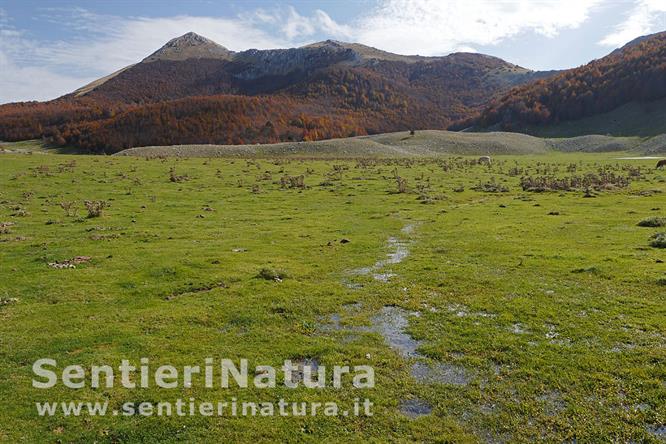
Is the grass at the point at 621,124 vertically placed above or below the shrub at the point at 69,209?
above

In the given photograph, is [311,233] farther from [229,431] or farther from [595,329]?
[229,431]

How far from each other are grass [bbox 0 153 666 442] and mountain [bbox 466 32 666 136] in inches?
6086

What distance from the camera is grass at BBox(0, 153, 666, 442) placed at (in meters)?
10.8

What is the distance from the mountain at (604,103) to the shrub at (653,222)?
14673 centimetres

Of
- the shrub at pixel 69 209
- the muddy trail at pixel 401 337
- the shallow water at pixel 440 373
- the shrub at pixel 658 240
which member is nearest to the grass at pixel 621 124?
the shrub at pixel 658 240

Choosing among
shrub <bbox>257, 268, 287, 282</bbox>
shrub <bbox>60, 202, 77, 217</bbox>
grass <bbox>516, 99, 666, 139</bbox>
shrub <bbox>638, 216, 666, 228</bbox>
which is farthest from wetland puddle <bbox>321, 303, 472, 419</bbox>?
grass <bbox>516, 99, 666, 139</bbox>

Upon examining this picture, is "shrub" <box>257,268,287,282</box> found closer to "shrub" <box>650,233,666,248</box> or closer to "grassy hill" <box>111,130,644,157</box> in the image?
"shrub" <box>650,233,666,248</box>

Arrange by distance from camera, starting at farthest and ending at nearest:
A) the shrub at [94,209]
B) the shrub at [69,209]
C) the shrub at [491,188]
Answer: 1. the shrub at [491,188]
2. the shrub at [69,209]
3. the shrub at [94,209]

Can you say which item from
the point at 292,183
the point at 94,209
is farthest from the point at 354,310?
the point at 292,183

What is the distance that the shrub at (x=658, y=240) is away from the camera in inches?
975

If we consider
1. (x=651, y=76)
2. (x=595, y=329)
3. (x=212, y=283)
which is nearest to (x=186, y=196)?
(x=212, y=283)

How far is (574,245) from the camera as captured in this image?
26.5 meters

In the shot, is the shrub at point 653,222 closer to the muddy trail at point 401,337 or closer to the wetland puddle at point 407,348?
the muddy trail at point 401,337

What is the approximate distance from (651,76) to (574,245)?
193 metres
